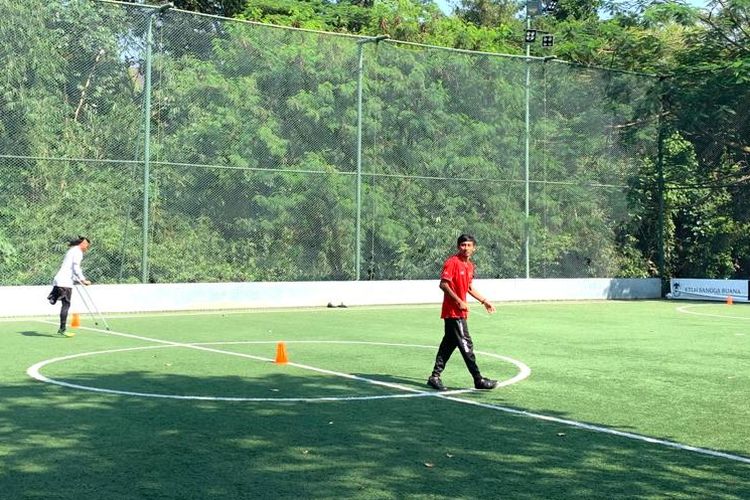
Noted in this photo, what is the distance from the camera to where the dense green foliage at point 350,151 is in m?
21.9

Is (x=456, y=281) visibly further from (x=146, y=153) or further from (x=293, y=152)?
(x=293, y=152)

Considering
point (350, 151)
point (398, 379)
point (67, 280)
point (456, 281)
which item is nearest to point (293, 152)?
point (350, 151)

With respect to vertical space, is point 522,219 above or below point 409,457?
above

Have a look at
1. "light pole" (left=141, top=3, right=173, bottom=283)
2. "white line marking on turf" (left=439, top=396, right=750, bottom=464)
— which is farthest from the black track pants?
"light pole" (left=141, top=3, right=173, bottom=283)

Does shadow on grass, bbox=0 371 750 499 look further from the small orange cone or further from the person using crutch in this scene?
the person using crutch

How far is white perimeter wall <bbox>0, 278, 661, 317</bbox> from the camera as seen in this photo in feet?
70.0

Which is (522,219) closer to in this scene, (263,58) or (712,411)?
(263,58)

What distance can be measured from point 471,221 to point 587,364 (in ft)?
48.5

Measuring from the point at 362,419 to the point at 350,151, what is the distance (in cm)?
1727

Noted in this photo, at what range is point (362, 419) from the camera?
955cm

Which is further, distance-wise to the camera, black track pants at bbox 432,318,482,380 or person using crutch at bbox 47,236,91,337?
person using crutch at bbox 47,236,91,337

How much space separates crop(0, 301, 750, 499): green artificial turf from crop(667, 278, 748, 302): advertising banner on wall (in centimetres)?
1350

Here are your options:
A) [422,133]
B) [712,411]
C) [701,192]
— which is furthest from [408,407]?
[701,192]

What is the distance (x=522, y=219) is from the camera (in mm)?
29469
